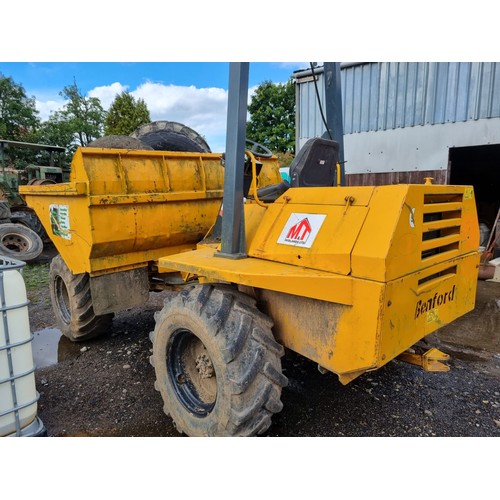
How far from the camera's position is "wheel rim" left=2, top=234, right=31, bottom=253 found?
28.0 feet

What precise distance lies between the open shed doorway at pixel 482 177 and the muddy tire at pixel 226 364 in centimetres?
876

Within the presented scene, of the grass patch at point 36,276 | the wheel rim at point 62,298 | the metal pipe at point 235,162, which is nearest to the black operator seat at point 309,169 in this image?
the metal pipe at point 235,162

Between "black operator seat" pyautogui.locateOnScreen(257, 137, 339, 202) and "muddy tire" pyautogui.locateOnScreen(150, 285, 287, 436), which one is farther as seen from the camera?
"black operator seat" pyautogui.locateOnScreen(257, 137, 339, 202)

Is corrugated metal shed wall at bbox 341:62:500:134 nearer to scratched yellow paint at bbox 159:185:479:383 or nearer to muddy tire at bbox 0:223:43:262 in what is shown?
scratched yellow paint at bbox 159:185:479:383

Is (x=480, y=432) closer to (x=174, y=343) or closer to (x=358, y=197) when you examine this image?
(x=358, y=197)

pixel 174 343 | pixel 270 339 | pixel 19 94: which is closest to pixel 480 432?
pixel 270 339

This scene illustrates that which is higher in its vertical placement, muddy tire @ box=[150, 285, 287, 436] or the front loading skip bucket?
the front loading skip bucket

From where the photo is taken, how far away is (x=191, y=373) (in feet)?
8.86

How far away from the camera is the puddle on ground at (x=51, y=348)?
394 cm

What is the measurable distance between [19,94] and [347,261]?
25865 millimetres

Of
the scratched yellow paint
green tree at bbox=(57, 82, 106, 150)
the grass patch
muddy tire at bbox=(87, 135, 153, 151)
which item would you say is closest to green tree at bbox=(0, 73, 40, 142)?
green tree at bbox=(57, 82, 106, 150)

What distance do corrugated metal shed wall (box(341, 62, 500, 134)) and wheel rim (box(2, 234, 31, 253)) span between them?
24.6 ft

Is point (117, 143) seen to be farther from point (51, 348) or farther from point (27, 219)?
point (27, 219)

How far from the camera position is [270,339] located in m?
2.19
